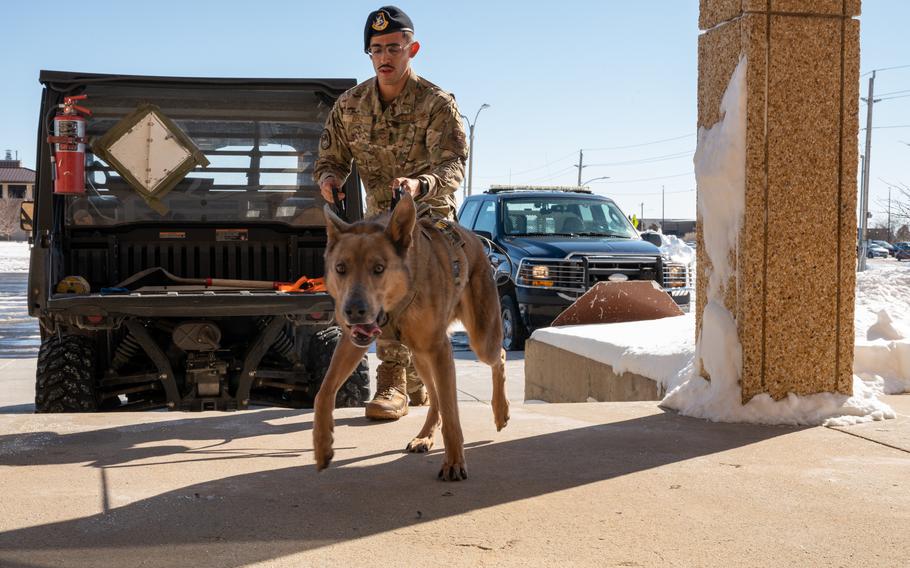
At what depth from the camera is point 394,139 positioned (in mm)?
5660

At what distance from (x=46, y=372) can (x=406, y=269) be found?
10.4 feet

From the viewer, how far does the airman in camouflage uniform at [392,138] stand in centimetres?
529

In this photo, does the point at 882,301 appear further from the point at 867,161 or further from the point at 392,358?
the point at 867,161

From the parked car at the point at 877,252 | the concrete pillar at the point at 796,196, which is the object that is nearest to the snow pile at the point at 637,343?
the concrete pillar at the point at 796,196

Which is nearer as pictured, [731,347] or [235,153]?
[731,347]

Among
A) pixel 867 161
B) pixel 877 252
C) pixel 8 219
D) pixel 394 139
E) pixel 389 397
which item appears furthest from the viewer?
pixel 8 219

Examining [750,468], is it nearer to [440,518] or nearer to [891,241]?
[440,518]

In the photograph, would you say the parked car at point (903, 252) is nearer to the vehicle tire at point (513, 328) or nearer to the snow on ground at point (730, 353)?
the vehicle tire at point (513, 328)

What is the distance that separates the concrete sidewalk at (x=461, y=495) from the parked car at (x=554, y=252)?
726cm

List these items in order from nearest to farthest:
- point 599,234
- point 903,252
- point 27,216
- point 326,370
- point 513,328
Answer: point 326,370 → point 27,216 → point 513,328 → point 599,234 → point 903,252

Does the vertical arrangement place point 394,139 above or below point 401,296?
above

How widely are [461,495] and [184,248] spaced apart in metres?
4.27

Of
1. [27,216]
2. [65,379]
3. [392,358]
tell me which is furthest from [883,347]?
[27,216]

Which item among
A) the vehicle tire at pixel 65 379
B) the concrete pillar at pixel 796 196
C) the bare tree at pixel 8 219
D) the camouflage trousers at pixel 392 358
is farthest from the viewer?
the bare tree at pixel 8 219
